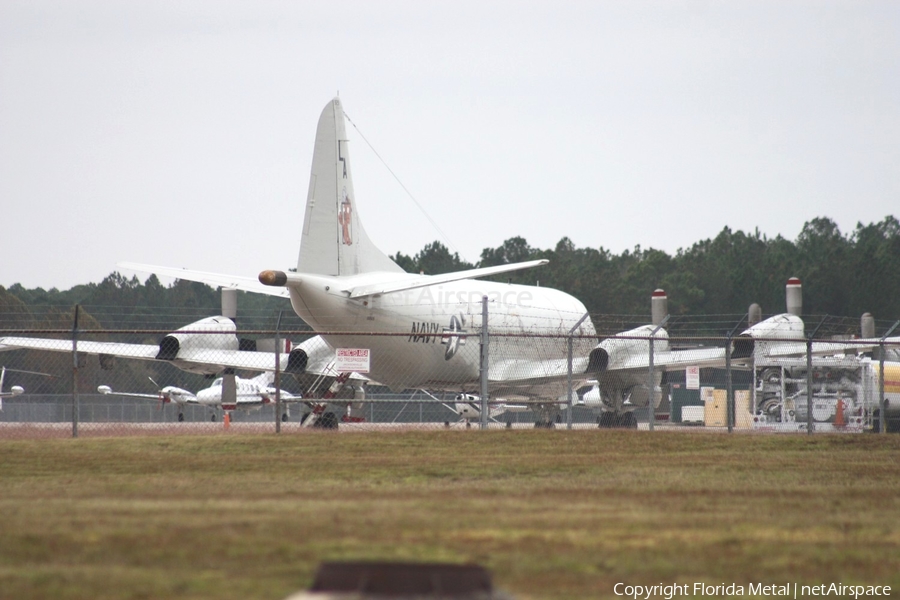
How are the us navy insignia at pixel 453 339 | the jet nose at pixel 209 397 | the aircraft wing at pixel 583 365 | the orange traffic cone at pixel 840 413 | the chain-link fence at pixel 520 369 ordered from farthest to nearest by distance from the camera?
the jet nose at pixel 209 397
the orange traffic cone at pixel 840 413
the aircraft wing at pixel 583 365
the us navy insignia at pixel 453 339
the chain-link fence at pixel 520 369

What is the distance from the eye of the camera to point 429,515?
8.45m

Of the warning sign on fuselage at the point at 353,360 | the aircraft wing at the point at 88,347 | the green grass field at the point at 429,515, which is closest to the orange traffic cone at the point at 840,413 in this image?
the green grass field at the point at 429,515

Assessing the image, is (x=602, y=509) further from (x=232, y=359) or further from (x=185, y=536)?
(x=232, y=359)

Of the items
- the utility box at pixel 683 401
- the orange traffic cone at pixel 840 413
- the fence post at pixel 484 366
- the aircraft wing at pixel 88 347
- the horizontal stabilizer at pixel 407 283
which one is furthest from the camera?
the utility box at pixel 683 401

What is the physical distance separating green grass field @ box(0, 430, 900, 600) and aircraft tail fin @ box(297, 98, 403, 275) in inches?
282

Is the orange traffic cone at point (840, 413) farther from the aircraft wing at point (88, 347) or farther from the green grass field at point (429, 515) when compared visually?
the aircraft wing at point (88, 347)

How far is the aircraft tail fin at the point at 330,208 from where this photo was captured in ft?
74.1

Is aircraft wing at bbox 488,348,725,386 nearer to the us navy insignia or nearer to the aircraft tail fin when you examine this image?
the us navy insignia

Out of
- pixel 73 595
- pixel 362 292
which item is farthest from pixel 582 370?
pixel 73 595

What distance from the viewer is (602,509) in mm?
9102

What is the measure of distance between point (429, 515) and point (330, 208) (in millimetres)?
14713

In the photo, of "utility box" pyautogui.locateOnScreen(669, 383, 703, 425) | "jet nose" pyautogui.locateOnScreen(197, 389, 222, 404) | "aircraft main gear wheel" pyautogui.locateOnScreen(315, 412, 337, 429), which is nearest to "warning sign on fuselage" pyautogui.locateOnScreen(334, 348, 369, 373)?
"aircraft main gear wheel" pyautogui.locateOnScreen(315, 412, 337, 429)

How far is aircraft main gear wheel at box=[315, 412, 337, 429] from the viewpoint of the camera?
24.3m

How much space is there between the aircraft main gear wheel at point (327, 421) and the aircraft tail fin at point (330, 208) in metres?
3.01
